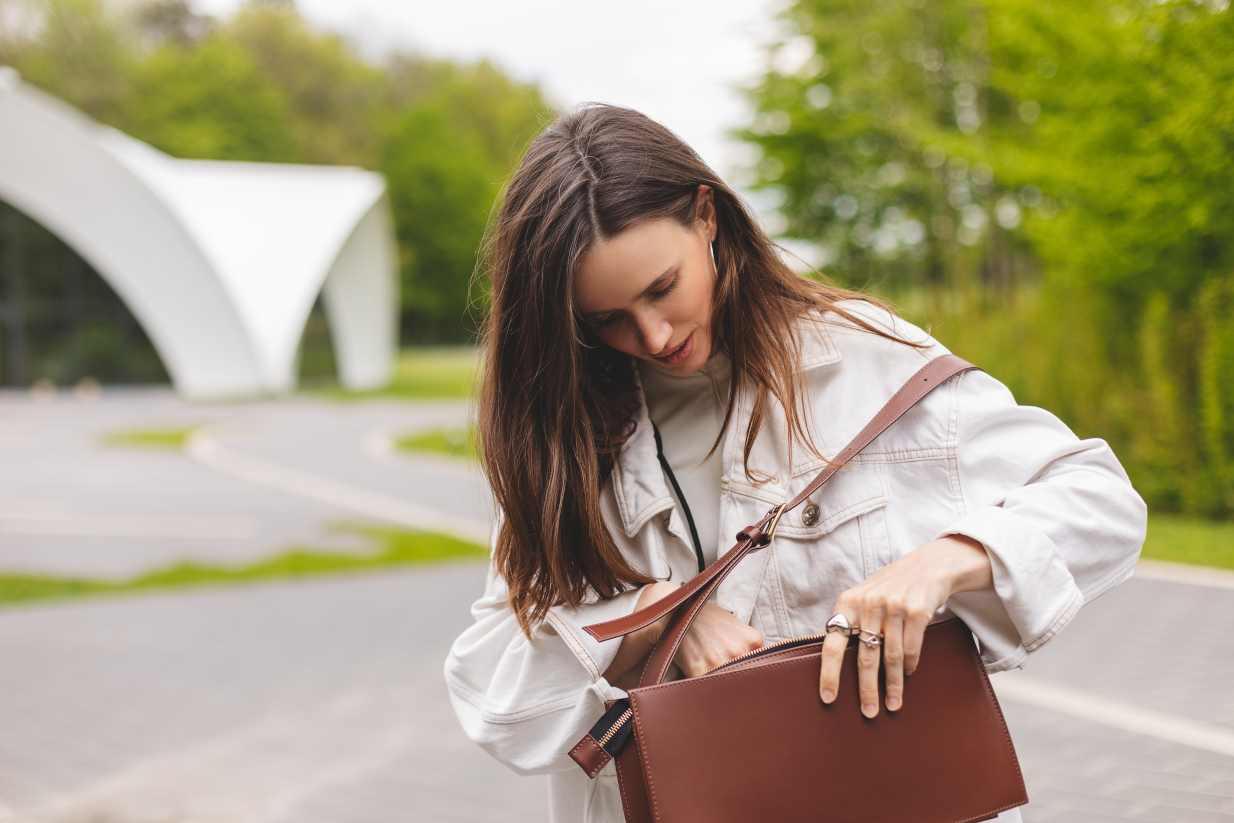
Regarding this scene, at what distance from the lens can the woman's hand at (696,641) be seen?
136cm

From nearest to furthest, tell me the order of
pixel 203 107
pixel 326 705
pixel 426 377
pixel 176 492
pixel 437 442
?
1. pixel 326 705
2. pixel 176 492
3. pixel 437 442
4. pixel 426 377
5. pixel 203 107

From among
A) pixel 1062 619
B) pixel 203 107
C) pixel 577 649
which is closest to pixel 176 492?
pixel 577 649

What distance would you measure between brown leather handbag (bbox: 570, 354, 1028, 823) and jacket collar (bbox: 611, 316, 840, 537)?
19 cm

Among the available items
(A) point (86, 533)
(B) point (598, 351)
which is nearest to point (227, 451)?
(A) point (86, 533)

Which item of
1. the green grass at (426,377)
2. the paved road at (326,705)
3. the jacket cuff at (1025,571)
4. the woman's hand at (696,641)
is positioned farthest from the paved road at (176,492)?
the green grass at (426,377)

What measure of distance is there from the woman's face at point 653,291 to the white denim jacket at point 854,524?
15 cm

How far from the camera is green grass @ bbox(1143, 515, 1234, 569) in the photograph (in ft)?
23.8

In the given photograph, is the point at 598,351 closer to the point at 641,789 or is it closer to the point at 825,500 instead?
the point at 825,500

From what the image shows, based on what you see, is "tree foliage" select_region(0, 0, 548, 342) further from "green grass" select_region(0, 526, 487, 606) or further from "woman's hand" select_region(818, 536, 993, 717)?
"woman's hand" select_region(818, 536, 993, 717)

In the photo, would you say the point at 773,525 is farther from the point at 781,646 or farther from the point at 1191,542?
the point at 1191,542

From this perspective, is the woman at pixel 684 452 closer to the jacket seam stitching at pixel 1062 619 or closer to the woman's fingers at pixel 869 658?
the jacket seam stitching at pixel 1062 619

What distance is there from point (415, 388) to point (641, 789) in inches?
1254

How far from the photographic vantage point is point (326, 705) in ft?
16.6

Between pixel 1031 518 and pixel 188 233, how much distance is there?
2842 cm
